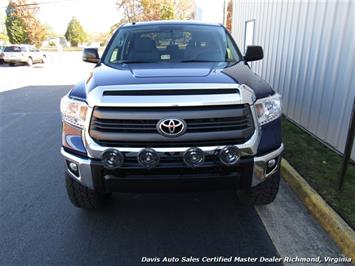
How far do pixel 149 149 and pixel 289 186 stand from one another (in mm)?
2099

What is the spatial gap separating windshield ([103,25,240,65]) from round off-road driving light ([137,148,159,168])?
4.82 feet

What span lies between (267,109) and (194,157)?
0.77 meters

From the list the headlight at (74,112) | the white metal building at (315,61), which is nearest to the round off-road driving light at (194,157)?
the headlight at (74,112)

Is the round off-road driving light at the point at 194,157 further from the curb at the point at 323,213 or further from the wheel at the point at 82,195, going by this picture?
the curb at the point at 323,213

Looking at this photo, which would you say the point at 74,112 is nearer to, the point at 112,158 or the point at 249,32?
the point at 112,158

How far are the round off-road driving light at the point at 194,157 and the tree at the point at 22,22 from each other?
46.0 m

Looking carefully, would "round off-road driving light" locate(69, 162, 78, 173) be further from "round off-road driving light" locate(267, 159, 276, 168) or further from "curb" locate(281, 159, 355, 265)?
"curb" locate(281, 159, 355, 265)

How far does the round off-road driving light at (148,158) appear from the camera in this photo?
2611mm

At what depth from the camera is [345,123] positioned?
464cm

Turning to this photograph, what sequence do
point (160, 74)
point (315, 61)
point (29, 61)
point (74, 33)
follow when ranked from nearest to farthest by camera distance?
point (160, 74)
point (315, 61)
point (29, 61)
point (74, 33)

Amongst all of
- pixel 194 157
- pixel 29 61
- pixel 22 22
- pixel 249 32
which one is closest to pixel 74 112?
pixel 194 157

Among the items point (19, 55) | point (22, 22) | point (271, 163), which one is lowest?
point (19, 55)

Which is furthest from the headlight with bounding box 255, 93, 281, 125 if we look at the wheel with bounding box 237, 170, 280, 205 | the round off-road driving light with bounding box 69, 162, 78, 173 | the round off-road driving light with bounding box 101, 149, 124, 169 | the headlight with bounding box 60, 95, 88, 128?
the round off-road driving light with bounding box 69, 162, 78, 173

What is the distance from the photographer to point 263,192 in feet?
10.5
